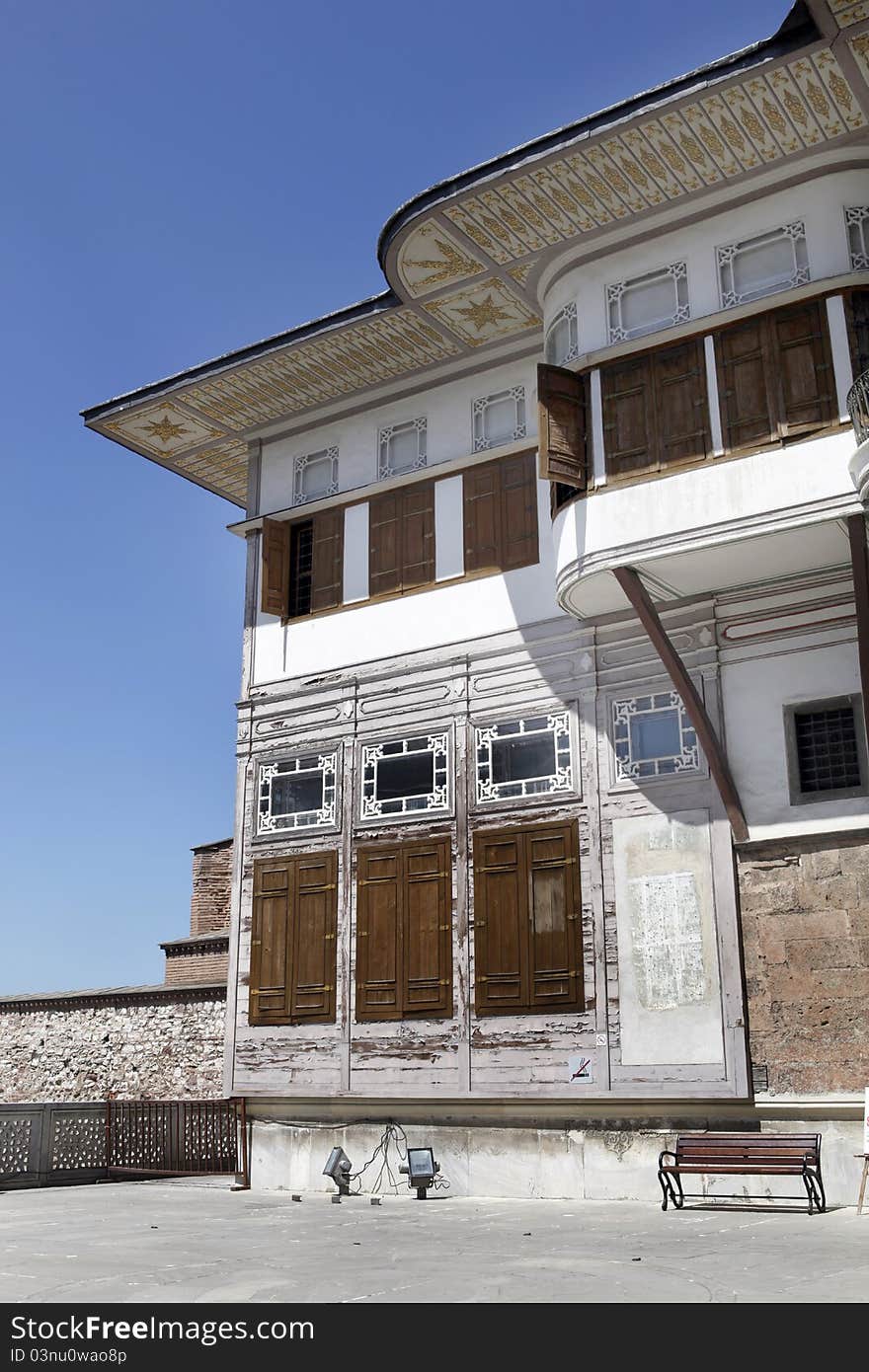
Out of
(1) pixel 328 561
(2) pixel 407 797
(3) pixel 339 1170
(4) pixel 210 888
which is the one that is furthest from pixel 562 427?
(4) pixel 210 888

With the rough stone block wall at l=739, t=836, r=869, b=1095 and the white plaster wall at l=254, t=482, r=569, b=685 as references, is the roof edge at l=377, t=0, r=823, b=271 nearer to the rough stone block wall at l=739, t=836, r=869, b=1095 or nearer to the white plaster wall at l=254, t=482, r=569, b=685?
the white plaster wall at l=254, t=482, r=569, b=685

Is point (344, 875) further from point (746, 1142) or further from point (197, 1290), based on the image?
point (197, 1290)

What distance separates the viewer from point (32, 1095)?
23.5 meters

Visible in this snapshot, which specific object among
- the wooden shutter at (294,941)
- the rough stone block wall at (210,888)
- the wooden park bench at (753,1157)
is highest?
the rough stone block wall at (210,888)

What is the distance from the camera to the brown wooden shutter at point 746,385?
13.1 meters

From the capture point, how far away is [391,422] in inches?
695

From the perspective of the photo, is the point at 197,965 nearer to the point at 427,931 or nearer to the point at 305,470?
the point at 427,931

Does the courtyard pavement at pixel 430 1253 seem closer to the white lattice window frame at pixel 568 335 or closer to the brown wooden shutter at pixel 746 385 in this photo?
the brown wooden shutter at pixel 746 385

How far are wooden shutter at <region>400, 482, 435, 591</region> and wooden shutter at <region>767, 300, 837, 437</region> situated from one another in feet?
17.1

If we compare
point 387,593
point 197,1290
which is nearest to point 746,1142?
point 197,1290

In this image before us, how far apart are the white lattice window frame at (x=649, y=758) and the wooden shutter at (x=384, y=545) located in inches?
152

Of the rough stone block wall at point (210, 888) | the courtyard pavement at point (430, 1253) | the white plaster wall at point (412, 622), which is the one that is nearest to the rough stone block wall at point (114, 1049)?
the rough stone block wall at point (210, 888)

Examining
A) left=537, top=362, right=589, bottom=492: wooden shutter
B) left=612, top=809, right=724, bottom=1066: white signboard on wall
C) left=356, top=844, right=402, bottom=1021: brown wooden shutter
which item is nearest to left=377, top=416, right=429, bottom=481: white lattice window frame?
left=537, top=362, right=589, bottom=492: wooden shutter

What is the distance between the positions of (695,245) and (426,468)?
4.51 metres
